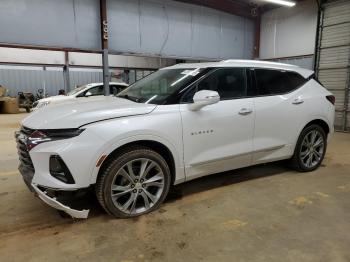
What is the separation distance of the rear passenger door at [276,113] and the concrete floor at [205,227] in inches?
17.5

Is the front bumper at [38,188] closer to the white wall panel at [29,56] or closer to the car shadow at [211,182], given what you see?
the car shadow at [211,182]

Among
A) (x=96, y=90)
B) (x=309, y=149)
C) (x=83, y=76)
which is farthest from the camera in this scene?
(x=83, y=76)

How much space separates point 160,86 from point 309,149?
224 cm

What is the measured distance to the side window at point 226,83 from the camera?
9.66 ft

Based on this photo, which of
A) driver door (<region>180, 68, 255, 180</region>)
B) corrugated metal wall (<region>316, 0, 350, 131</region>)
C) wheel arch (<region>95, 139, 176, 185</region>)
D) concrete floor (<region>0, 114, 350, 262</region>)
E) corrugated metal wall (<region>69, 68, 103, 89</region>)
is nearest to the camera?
concrete floor (<region>0, 114, 350, 262</region>)

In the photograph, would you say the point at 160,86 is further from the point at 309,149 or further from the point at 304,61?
the point at 304,61

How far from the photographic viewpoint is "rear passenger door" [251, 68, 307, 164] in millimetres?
3215

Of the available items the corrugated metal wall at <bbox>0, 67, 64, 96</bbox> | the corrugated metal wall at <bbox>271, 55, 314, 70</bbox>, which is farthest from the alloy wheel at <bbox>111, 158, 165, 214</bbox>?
the corrugated metal wall at <bbox>0, 67, 64, 96</bbox>

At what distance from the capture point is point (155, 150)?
267 cm

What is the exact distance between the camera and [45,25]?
23.4 feet

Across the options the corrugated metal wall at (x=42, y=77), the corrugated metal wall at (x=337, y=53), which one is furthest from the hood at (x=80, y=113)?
the corrugated metal wall at (x=42, y=77)

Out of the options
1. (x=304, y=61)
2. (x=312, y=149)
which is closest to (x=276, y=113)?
(x=312, y=149)

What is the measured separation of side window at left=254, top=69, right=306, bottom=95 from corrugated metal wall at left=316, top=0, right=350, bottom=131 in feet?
17.5

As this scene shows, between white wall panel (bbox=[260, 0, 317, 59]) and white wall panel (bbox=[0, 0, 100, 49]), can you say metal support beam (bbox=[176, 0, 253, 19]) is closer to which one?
white wall panel (bbox=[260, 0, 317, 59])
